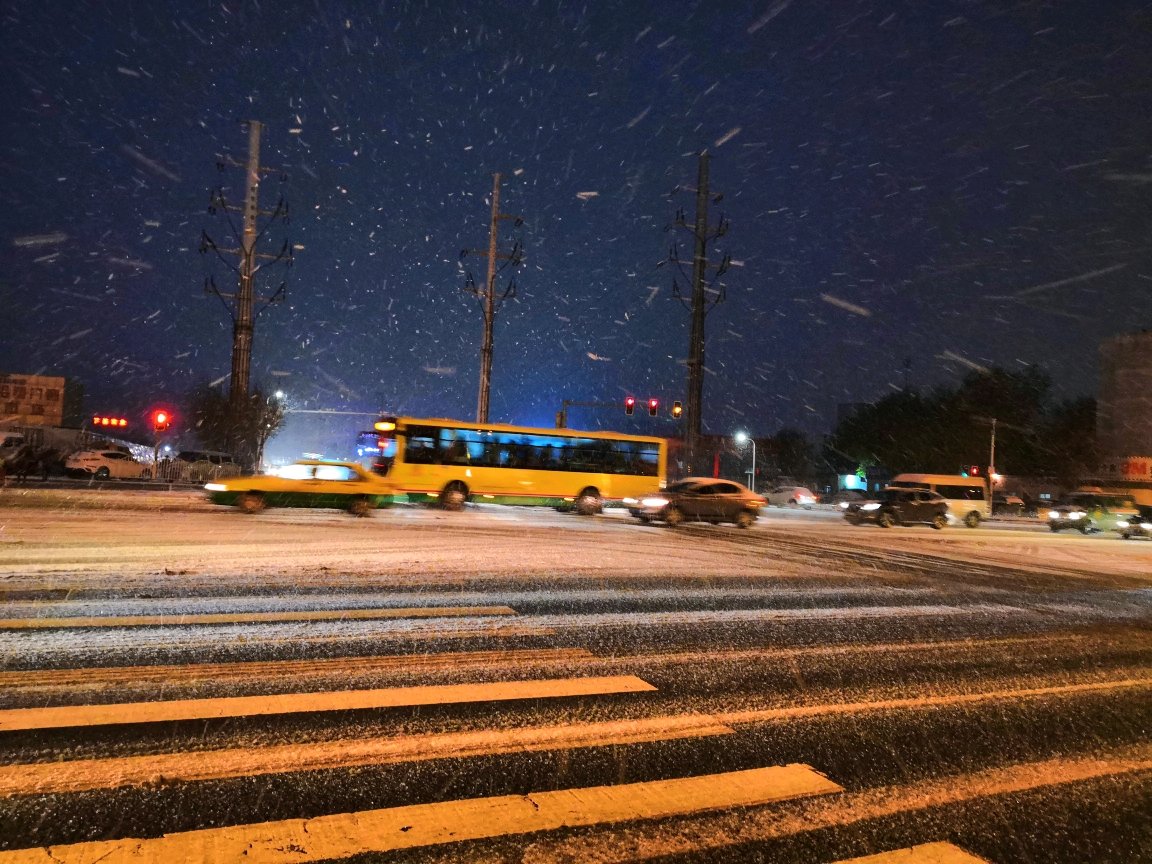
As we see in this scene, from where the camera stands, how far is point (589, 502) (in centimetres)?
2866

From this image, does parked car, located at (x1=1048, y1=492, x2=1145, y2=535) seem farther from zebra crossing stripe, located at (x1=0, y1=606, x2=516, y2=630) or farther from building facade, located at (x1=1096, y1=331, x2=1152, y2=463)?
building facade, located at (x1=1096, y1=331, x2=1152, y2=463)

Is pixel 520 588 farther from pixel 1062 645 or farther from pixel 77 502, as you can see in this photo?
pixel 77 502

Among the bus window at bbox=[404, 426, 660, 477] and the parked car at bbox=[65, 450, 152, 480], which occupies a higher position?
the bus window at bbox=[404, 426, 660, 477]

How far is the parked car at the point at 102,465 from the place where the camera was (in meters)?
39.8

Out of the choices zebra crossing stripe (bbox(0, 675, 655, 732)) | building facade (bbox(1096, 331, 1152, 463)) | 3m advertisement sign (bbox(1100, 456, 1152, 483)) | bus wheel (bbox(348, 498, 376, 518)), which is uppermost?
building facade (bbox(1096, 331, 1152, 463))

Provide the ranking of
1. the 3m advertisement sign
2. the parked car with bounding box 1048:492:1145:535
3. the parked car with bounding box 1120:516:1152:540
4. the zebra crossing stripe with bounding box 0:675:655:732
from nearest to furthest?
the zebra crossing stripe with bounding box 0:675:655:732 → the parked car with bounding box 1120:516:1152:540 → the parked car with bounding box 1048:492:1145:535 → the 3m advertisement sign

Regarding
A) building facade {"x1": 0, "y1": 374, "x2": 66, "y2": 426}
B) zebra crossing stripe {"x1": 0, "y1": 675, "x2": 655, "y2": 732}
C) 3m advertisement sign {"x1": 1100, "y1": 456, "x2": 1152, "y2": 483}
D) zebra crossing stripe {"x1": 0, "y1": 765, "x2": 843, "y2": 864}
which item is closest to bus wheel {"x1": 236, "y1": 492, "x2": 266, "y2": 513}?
zebra crossing stripe {"x1": 0, "y1": 675, "x2": 655, "y2": 732}

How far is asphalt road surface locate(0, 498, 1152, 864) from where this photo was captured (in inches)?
131

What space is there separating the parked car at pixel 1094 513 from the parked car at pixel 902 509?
7.02 m

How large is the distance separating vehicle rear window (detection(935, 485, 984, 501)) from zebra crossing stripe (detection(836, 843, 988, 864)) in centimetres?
3470

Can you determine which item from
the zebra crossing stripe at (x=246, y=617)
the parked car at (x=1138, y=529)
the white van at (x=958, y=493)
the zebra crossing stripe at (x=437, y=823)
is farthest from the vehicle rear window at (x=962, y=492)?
the zebra crossing stripe at (x=437, y=823)

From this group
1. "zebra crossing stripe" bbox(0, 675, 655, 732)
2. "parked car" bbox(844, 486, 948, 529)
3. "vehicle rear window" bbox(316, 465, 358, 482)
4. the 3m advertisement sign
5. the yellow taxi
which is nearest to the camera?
"zebra crossing stripe" bbox(0, 675, 655, 732)

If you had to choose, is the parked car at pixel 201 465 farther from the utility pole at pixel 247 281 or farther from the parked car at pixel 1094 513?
the parked car at pixel 1094 513

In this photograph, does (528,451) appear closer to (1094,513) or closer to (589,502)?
(589,502)
